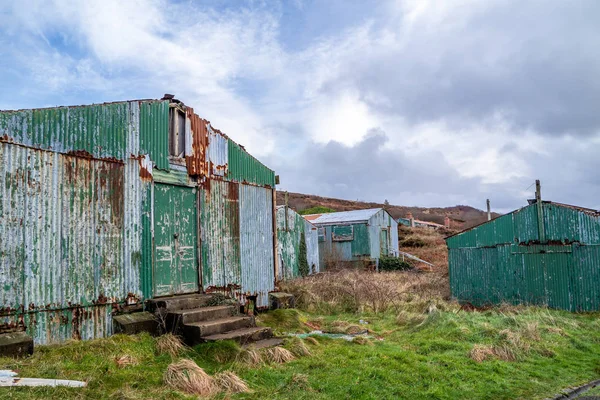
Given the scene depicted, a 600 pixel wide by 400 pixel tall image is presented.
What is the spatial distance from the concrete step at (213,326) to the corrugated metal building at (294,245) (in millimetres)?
11892

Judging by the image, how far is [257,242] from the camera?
12.1 m

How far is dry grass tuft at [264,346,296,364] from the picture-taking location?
743 cm

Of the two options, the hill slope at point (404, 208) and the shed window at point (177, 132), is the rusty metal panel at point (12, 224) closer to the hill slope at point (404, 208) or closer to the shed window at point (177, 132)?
the shed window at point (177, 132)

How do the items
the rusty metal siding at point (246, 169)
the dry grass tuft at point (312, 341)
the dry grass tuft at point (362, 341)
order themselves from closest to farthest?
the dry grass tuft at point (312, 341) → the dry grass tuft at point (362, 341) → the rusty metal siding at point (246, 169)

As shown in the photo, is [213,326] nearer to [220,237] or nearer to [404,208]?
[220,237]

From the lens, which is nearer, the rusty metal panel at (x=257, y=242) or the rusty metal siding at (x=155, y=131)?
the rusty metal siding at (x=155, y=131)

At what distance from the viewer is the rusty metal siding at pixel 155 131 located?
9.05 metres

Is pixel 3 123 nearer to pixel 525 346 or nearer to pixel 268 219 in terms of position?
pixel 268 219

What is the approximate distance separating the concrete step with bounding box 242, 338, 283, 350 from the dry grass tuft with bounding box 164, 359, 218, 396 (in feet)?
5.03

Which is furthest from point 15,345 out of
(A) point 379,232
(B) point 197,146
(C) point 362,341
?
(A) point 379,232

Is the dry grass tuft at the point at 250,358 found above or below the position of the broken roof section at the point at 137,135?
below

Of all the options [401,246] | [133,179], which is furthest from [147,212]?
[401,246]

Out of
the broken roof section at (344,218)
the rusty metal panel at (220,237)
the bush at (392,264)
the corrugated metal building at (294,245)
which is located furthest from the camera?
the broken roof section at (344,218)

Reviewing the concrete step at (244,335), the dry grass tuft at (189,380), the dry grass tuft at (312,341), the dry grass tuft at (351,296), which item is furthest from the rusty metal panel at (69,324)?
the dry grass tuft at (351,296)
